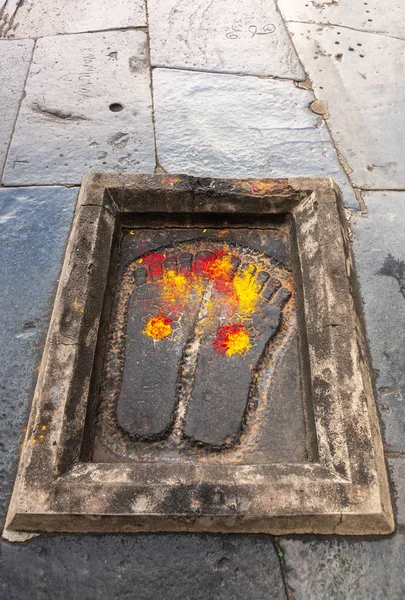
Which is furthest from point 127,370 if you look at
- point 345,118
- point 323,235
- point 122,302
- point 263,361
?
point 345,118

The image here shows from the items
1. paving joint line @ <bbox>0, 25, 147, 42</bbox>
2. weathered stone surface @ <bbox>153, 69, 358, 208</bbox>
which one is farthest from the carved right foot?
paving joint line @ <bbox>0, 25, 147, 42</bbox>

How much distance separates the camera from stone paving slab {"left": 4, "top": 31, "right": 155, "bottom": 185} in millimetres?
2381

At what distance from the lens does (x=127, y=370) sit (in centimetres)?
166

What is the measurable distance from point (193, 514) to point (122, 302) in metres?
0.83

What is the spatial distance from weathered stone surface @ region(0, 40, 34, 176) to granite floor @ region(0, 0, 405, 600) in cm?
1

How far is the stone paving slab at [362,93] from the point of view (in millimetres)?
2430

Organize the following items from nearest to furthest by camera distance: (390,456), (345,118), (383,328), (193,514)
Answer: (193,514) < (390,456) < (383,328) < (345,118)

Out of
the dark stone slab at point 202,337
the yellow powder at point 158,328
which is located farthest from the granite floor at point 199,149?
the yellow powder at point 158,328

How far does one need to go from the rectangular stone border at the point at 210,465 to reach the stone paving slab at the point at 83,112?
0.70 m

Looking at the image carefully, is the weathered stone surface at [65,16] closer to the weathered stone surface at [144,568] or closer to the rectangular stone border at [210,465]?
the rectangular stone border at [210,465]

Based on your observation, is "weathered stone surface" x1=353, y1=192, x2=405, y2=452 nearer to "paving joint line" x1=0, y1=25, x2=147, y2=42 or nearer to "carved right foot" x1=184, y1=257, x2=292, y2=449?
"carved right foot" x1=184, y1=257, x2=292, y2=449

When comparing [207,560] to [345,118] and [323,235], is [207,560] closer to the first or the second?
[323,235]

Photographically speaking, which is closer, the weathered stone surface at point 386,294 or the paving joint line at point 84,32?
the weathered stone surface at point 386,294

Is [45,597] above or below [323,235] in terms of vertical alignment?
below
